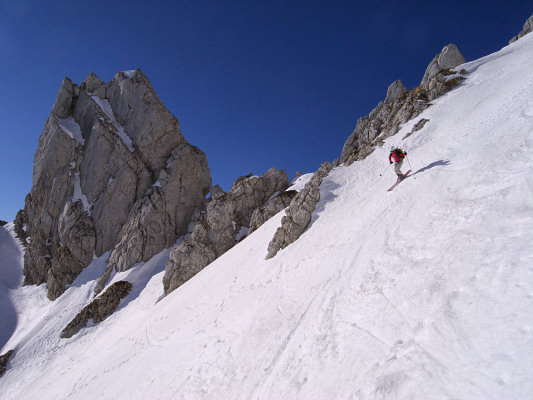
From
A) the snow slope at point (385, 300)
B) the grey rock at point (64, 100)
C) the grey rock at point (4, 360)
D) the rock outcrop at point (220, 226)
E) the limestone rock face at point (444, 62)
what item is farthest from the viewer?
the grey rock at point (64, 100)

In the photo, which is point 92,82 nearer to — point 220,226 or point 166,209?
point 166,209

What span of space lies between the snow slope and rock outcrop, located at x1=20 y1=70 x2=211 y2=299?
950 inches

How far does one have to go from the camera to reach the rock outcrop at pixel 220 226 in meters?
31.6

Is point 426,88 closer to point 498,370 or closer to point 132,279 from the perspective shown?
point 498,370

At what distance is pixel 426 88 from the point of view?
106 ft

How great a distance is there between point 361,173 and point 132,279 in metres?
34.5

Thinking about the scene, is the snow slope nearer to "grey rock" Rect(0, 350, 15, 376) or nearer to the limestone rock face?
"grey rock" Rect(0, 350, 15, 376)

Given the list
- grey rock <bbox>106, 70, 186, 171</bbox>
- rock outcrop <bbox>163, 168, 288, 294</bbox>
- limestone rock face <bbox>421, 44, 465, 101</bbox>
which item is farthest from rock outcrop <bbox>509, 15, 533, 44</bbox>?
grey rock <bbox>106, 70, 186, 171</bbox>

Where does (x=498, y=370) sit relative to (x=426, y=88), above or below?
below

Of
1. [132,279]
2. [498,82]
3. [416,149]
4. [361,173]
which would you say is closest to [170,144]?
[132,279]

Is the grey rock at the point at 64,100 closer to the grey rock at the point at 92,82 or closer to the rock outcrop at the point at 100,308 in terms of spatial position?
the grey rock at the point at 92,82

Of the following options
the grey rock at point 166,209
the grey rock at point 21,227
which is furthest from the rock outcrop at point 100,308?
the grey rock at point 21,227

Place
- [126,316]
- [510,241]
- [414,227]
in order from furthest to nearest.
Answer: [126,316] → [414,227] → [510,241]

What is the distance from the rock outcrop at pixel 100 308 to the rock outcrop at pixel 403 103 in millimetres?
33857
